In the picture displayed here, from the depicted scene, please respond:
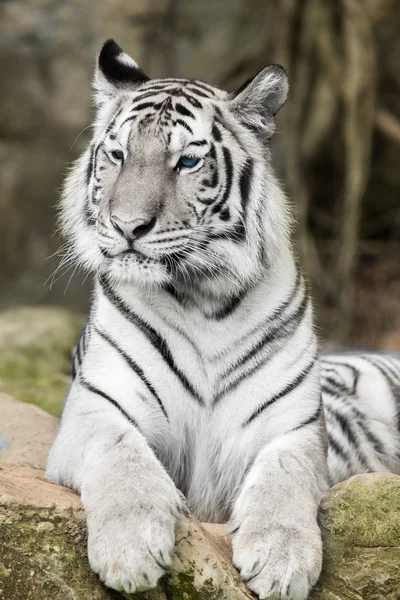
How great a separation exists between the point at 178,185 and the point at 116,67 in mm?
Result: 756

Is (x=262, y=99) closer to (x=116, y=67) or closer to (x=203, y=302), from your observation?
(x=116, y=67)

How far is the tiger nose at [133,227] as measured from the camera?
296 cm

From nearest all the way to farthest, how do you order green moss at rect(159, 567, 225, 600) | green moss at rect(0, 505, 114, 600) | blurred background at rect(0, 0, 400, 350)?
1. green moss at rect(0, 505, 114, 600)
2. green moss at rect(159, 567, 225, 600)
3. blurred background at rect(0, 0, 400, 350)

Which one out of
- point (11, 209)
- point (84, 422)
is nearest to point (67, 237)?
point (84, 422)

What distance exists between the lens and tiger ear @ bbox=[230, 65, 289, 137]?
11.0ft

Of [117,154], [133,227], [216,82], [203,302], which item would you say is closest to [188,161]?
[117,154]

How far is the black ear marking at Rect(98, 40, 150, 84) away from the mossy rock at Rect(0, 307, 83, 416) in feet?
7.84

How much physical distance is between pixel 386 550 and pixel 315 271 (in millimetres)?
6295

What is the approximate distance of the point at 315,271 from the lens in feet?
29.1

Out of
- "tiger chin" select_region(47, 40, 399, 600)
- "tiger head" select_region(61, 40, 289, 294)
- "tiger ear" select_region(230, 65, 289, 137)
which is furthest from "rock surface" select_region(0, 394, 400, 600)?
"tiger ear" select_region(230, 65, 289, 137)

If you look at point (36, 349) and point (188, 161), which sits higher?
point (188, 161)

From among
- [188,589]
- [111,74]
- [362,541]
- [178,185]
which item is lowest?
[188,589]

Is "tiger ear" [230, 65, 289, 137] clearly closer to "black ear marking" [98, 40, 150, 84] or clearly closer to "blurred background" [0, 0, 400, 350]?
"black ear marking" [98, 40, 150, 84]

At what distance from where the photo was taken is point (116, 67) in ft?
11.9
